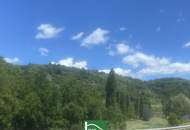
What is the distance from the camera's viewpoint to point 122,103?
13412cm

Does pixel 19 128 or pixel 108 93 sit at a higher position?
pixel 108 93

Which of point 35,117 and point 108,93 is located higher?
point 108,93

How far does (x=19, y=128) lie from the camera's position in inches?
2217

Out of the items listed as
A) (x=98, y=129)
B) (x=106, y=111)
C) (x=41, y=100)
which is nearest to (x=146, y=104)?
(x=106, y=111)

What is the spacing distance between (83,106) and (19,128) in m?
9.98

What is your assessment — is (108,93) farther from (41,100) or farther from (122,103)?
(41,100)

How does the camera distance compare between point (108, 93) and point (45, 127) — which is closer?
point (45, 127)

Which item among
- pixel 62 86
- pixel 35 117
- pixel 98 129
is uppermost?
pixel 62 86

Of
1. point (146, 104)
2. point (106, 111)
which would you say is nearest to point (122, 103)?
point (146, 104)

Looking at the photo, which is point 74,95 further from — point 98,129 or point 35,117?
point 98,129

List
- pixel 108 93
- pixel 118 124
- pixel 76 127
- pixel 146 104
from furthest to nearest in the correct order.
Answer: pixel 146 104, pixel 108 93, pixel 118 124, pixel 76 127

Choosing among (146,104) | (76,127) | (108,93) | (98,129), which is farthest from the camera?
(146,104)

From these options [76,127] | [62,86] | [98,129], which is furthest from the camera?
[62,86]

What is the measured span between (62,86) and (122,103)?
69.0 metres
